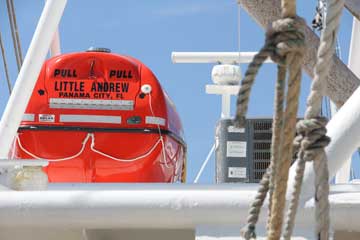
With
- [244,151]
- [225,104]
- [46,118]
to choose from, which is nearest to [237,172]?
[244,151]

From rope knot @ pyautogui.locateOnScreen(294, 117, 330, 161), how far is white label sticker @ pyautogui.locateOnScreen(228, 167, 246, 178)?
2.79 m

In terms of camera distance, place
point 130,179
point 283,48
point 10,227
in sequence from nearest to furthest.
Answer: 1. point 283,48
2. point 10,227
3. point 130,179

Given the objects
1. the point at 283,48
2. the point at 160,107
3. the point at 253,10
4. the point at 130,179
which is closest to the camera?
the point at 283,48

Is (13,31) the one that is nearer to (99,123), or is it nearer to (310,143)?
(99,123)

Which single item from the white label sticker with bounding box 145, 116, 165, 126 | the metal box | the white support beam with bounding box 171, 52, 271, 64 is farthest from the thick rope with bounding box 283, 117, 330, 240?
the white support beam with bounding box 171, 52, 271, 64

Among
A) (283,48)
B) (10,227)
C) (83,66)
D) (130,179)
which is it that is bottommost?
(130,179)

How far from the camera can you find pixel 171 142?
363 cm

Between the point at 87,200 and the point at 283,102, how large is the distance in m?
0.86

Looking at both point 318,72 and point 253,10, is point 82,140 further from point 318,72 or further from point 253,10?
point 318,72

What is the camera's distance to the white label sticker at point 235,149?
3906mm

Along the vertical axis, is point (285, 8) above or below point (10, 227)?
above

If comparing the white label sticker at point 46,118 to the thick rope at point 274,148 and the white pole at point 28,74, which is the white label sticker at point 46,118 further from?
the thick rope at point 274,148

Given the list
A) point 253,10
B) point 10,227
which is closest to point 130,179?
point 253,10

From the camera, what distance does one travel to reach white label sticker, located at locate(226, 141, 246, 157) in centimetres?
391
